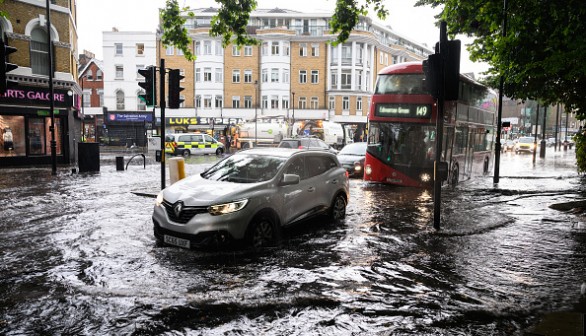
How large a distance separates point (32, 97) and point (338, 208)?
2018 cm

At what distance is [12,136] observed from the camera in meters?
22.9

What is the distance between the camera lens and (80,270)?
6.20 metres

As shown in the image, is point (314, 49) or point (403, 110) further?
point (314, 49)

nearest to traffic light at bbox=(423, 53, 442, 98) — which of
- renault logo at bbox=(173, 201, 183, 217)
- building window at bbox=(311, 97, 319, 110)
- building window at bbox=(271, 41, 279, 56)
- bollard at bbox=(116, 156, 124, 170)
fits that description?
renault logo at bbox=(173, 201, 183, 217)

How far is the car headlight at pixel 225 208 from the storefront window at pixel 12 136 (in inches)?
835

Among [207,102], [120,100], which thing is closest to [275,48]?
[207,102]

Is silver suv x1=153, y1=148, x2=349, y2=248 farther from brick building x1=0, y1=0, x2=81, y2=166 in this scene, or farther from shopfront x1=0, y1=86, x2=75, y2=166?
shopfront x1=0, y1=86, x2=75, y2=166

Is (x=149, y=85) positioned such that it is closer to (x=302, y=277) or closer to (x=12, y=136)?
(x=302, y=277)

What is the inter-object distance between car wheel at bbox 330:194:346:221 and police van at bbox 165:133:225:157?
2546 cm

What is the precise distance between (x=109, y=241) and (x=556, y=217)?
32.8 ft

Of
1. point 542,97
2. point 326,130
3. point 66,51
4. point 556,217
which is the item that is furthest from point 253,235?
point 326,130

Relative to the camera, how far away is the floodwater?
4.53 meters

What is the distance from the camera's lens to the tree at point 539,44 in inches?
411

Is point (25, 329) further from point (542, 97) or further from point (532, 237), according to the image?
point (542, 97)
